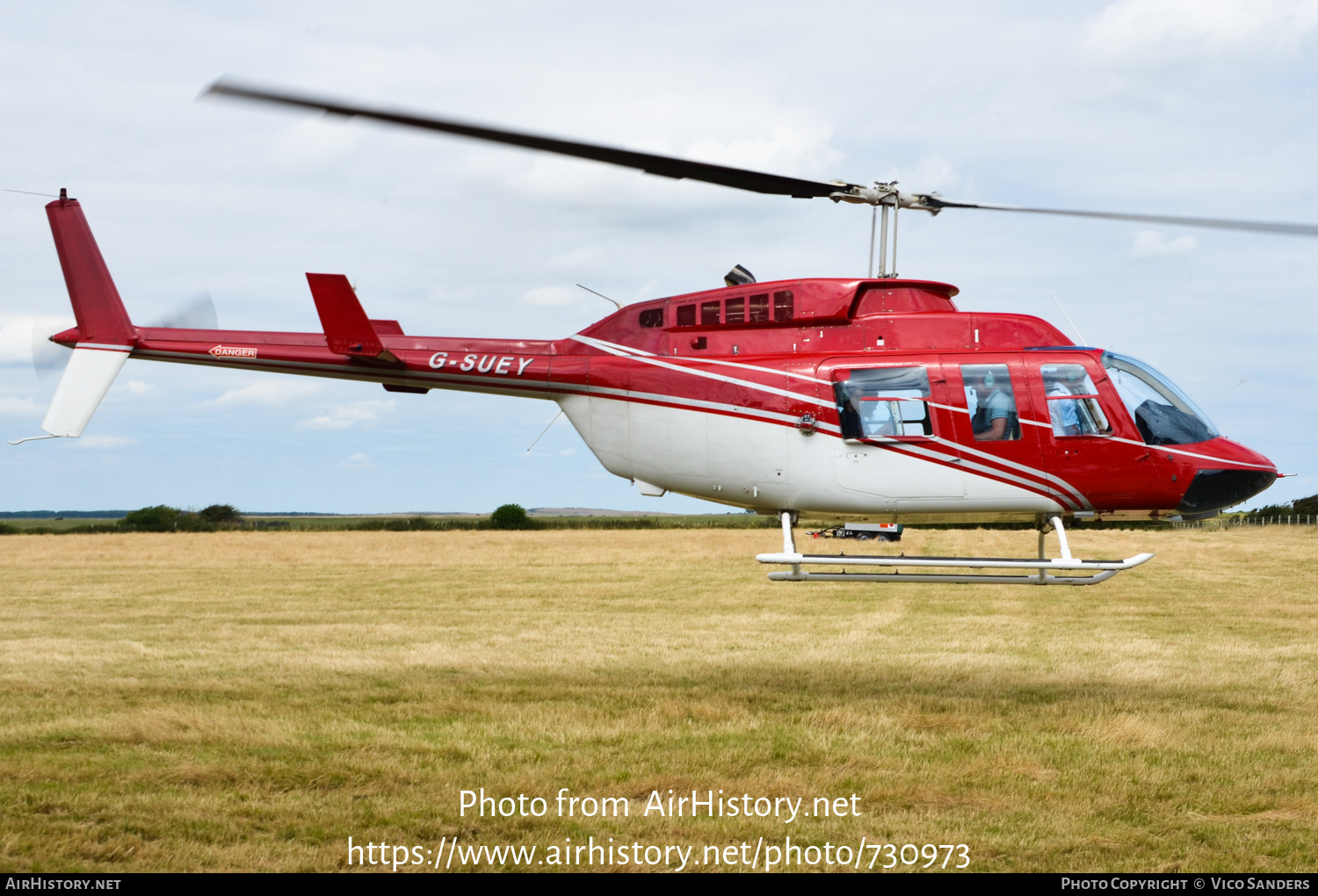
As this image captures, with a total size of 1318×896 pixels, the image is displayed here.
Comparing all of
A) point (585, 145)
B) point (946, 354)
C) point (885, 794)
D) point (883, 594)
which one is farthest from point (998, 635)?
point (585, 145)

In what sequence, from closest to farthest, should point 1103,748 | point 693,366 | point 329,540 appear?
point 1103,748 → point 693,366 → point 329,540

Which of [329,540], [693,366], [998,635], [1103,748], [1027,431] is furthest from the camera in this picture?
[329,540]

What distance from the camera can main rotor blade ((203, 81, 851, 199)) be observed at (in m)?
8.00

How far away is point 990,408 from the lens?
36.1 feet

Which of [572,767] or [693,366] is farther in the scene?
[693,366]

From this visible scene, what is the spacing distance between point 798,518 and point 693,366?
2.03 m

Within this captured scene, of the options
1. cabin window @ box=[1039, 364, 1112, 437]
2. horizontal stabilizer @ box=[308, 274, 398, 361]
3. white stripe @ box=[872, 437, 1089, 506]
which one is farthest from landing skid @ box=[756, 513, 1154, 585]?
horizontal stabilizer @ box=[308, 274, 398, 361]

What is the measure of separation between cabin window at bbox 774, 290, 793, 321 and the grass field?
4.14m

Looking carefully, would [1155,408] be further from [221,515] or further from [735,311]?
[221,515]

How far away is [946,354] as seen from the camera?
11203mm

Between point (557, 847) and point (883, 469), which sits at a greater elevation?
point (883, 469)

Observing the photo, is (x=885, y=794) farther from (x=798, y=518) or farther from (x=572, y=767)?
(x=798, y=518)

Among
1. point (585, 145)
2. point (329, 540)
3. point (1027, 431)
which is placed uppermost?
point (585, 145)

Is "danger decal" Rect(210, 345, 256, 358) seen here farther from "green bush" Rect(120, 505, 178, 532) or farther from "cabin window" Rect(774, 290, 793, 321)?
"green bush" Rect(120, 505, 178, 532)
